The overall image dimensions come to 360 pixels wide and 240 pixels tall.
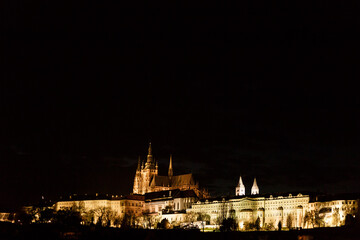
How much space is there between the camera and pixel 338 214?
87188mm

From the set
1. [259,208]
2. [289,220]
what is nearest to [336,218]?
[289,220]

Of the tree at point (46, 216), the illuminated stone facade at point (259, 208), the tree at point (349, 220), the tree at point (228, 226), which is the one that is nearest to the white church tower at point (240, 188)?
the illuminated stone facade at point (259, 208)

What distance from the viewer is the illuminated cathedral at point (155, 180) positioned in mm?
137375

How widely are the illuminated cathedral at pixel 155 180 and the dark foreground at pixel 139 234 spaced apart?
50.1 m

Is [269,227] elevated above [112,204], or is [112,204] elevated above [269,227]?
[112,204]

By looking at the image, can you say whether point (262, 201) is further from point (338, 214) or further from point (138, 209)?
point (138, 209)

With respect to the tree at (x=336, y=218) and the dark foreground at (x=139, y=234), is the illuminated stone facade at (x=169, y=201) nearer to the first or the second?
the dark foreground at (x=139, y=234)

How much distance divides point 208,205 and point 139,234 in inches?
1461

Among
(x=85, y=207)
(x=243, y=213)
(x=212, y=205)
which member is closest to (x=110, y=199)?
(x=85, y=207)

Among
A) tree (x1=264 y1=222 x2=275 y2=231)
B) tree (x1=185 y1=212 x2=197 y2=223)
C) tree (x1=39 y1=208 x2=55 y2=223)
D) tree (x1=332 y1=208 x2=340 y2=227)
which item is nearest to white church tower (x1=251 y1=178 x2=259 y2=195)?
tree (x1=185 y1=212 x2=197 y2=223)

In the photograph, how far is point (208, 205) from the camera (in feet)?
383

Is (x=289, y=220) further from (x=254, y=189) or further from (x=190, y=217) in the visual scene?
(x=254, y=189)

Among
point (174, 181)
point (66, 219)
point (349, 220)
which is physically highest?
point (174, 181)

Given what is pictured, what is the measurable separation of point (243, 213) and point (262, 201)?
4.32 metres
